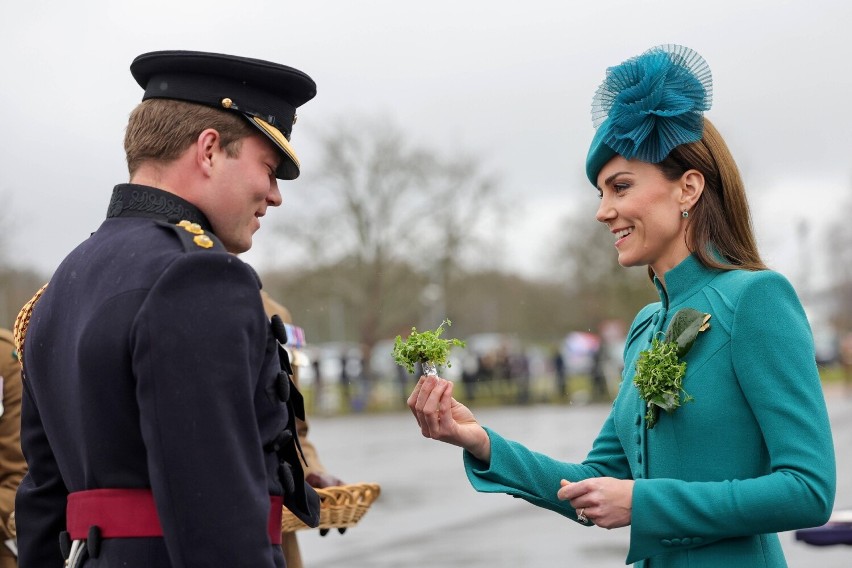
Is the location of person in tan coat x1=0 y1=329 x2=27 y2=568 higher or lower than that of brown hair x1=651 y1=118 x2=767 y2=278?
lower

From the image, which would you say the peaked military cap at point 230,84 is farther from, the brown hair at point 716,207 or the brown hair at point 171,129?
the brown hair at point 716,207

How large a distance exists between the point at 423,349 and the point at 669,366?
1.96ft

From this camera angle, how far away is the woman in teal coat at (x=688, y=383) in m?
2.76

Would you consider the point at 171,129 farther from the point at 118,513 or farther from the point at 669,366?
the point at 669,366

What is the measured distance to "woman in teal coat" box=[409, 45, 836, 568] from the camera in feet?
9.04

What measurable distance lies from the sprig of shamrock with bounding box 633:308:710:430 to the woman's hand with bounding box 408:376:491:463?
0.44 metres

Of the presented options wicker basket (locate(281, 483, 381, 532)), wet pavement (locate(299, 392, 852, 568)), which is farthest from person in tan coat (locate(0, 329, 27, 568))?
wet pavement (locate(299, 392, 852, 568))

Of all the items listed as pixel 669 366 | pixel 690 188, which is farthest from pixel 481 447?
pixel 690 188

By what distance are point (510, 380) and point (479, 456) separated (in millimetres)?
31881

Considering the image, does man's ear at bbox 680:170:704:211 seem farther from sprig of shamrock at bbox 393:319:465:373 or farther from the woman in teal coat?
sprig of shamrock at bbox 393:319:465:373

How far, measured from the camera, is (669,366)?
9.66 feet

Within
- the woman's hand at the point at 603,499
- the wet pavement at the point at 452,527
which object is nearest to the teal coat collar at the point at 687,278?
the woman's hand at the point at 603,499

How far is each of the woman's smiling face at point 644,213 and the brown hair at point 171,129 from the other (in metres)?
0.96

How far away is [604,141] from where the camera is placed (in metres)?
3.14
